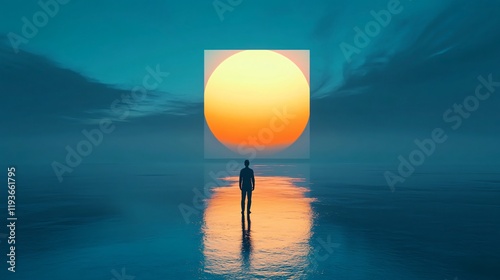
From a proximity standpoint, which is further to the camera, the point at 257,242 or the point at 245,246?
the point at 257,242

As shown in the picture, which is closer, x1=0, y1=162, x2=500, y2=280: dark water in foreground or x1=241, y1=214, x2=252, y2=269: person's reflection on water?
x1=0, y1=162, x2=500, y2=280: dark water in foreground

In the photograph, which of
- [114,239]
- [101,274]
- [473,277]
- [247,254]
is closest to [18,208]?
[114,239]

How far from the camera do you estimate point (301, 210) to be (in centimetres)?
1680

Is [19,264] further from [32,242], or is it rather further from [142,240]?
[142,240]

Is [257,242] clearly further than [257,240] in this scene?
No

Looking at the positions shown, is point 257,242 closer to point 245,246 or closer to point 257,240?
point 257,240

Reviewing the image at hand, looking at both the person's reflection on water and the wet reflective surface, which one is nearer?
the wet reflective surface

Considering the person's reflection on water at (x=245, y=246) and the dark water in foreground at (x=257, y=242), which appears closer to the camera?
the dark water in foreground at (x=257, y=242)

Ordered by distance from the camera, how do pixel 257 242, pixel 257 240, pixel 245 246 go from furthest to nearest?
pixel 257 240
pixel 257 242
pixel 245 246

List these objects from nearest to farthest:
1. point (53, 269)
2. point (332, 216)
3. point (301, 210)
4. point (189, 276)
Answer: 1. point (189, 276)
2. point (53, 269)
3. point (332, 216)
4. point (301, 210)

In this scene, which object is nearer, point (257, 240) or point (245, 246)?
point (245, 246)

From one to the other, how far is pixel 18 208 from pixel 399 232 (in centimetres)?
1712

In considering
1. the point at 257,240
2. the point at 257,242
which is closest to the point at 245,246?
the point at 257,242

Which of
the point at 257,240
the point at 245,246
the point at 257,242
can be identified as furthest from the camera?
the point at 257,240
